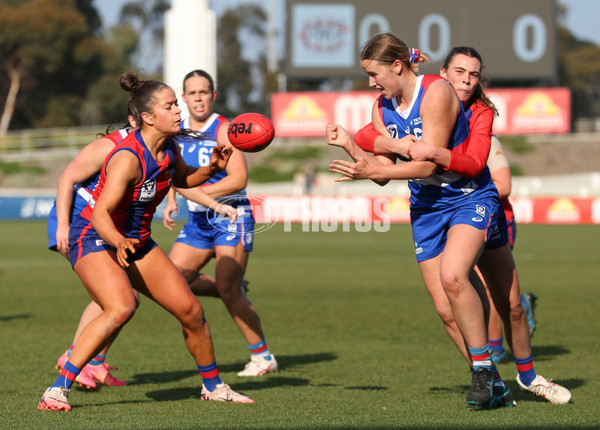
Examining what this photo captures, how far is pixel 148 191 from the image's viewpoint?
5.68m

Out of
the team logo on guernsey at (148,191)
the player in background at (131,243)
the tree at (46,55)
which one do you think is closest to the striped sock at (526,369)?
the player in background at (131,243)

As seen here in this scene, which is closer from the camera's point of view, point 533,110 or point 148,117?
point 148,117

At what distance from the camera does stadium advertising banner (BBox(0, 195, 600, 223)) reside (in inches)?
1113

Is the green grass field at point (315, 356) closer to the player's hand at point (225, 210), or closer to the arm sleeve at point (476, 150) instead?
the player's hand at point (225, 210)

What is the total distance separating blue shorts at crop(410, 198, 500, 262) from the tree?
55409 millimetres

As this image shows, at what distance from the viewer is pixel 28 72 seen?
59438 mm

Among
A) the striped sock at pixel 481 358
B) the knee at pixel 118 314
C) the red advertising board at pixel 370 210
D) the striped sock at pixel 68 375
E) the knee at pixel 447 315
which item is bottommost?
the red advertising board at pixel 370 210

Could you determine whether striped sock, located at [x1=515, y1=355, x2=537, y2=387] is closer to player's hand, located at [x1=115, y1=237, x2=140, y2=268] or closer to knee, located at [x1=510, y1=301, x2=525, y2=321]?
knee, located at [x1=510, y1=301, x2=525, y2=321]

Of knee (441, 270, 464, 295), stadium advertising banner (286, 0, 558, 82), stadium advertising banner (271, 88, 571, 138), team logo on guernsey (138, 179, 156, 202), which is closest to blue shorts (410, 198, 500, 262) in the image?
knee (441, 270, 464, 295)

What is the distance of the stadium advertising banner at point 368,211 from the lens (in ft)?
92.8

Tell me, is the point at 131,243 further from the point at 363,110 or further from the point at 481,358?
the point at 363,110

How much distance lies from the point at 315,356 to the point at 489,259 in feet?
8.23

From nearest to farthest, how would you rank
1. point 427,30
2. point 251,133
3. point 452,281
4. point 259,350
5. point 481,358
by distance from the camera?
point 452,281
point 481,358
point 251,133
point 259,350
point 427,30

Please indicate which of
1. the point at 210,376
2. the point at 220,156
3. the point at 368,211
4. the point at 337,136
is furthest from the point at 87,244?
the point at 368,211
